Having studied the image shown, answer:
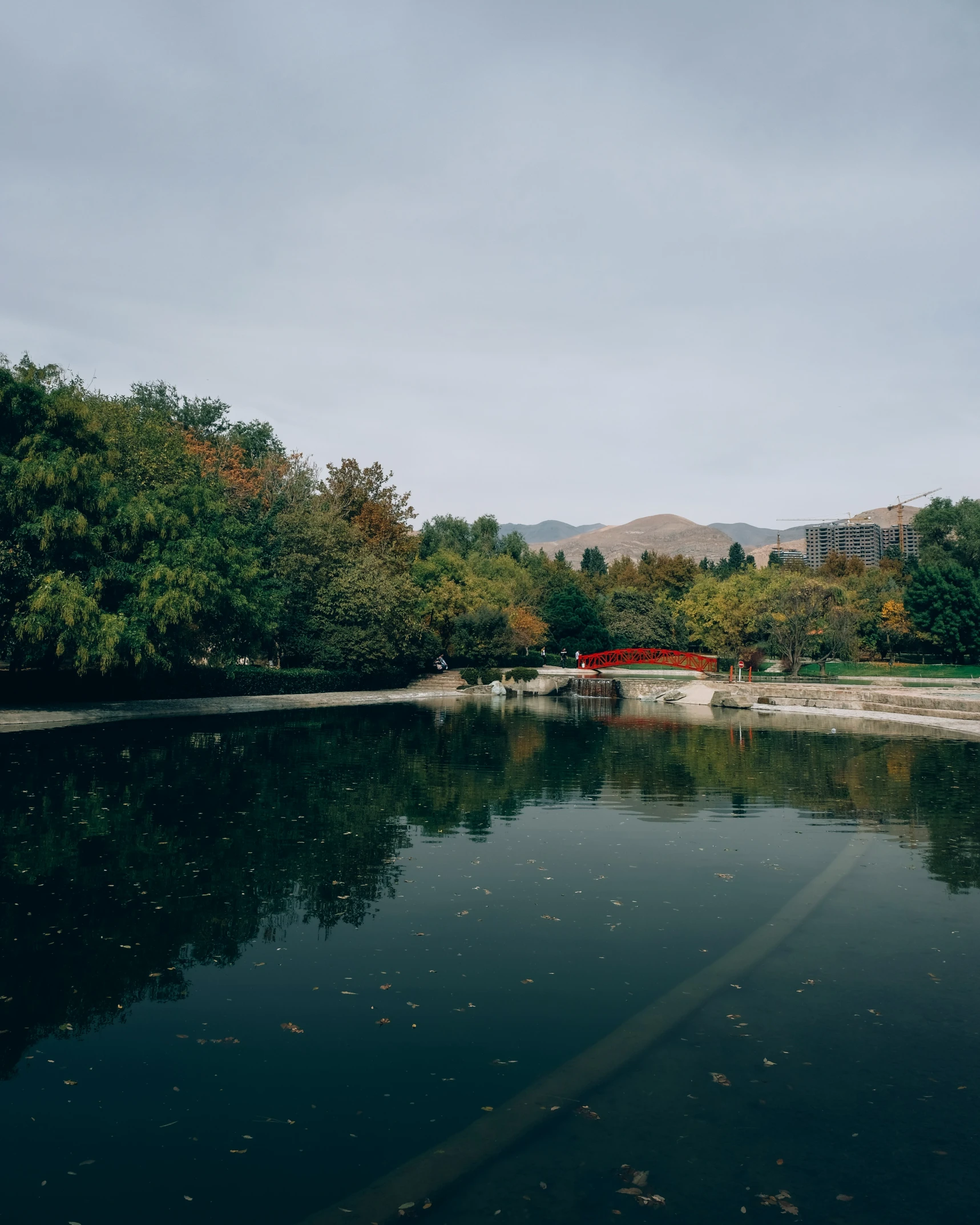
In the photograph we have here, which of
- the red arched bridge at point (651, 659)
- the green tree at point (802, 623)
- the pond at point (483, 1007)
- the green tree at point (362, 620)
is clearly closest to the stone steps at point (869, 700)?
the green tree at point (802, 623)

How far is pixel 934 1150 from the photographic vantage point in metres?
6.06

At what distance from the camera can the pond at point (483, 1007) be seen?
5730mm

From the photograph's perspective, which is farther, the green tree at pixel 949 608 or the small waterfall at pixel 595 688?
the green tree at pixel 949 608

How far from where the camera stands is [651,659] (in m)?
77.8

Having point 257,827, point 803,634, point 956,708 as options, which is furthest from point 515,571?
point 257,827

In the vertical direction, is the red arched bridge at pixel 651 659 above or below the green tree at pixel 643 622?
below

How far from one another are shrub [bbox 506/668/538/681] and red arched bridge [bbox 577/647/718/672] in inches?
403

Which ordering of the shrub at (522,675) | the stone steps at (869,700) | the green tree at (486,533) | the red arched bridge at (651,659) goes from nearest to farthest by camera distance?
the stone steps at (869,700) < the shrub at (522,675) < the red arched bridge at (651,659) < the green tree at (486,533)

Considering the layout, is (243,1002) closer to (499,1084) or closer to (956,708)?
(499,1084)

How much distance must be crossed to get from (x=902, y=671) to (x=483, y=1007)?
198 feet

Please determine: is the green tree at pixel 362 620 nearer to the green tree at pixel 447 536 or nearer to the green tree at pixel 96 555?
the green tree at pixel 96 555

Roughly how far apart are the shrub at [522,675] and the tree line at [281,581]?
8.50 feet

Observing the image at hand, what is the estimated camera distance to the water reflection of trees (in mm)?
9750

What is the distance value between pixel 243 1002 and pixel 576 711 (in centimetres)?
4008
